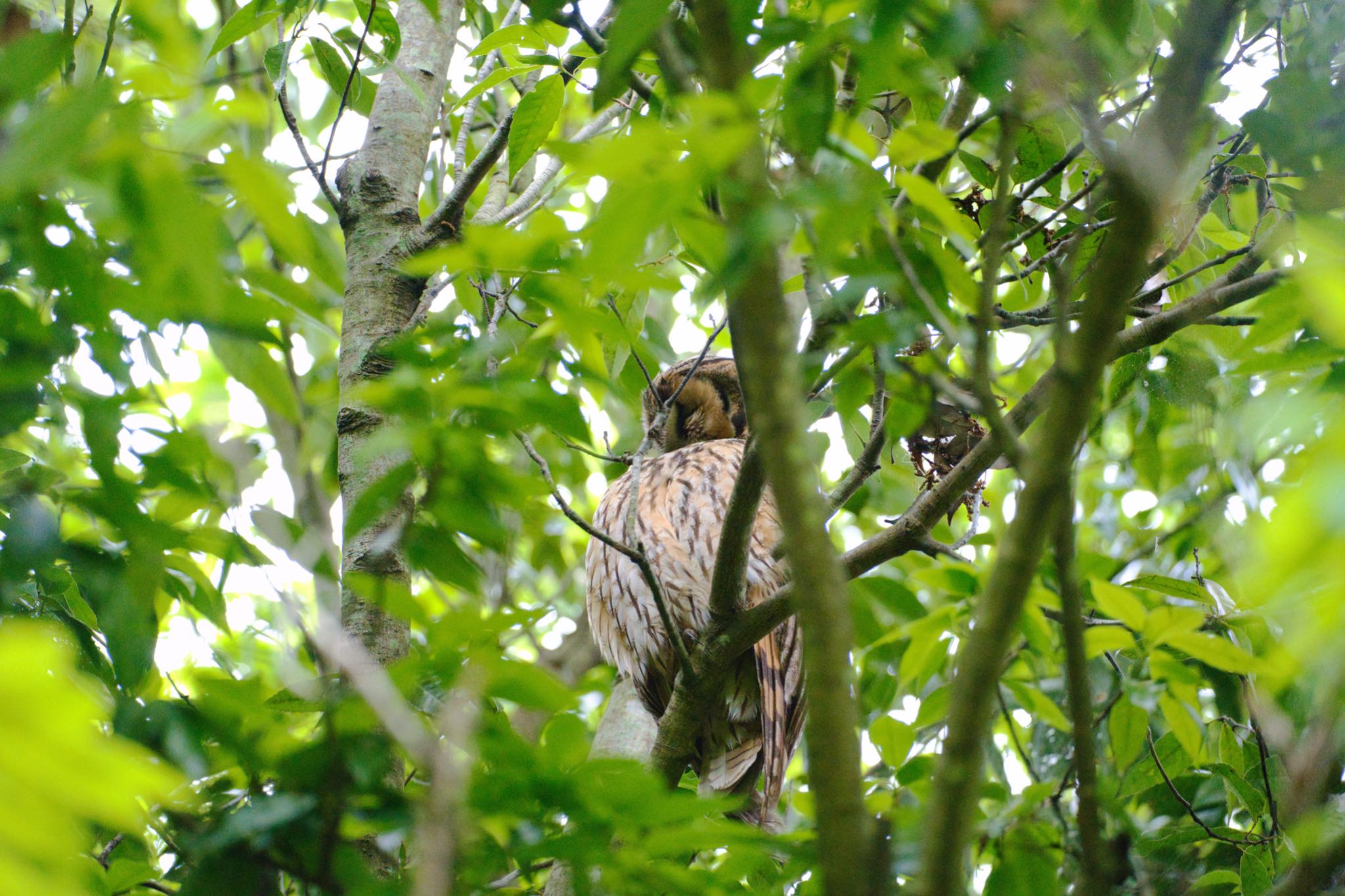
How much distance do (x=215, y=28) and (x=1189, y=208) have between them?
130 inches

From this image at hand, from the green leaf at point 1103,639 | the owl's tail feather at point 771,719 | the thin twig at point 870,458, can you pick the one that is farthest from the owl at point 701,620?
the green leaf at point 1103,639

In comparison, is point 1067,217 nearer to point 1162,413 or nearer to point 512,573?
point 1162,413

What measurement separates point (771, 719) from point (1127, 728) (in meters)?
1.56

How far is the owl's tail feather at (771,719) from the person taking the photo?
318 centimetres

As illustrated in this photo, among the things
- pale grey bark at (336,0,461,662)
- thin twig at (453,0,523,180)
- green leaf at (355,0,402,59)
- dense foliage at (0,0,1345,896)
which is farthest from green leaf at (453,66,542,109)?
thin twig at (453,0,523,180)

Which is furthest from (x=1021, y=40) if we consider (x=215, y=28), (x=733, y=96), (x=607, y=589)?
(x=215, y=28)

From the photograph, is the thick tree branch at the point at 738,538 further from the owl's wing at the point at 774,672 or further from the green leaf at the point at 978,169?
the owl's wing at the point at 774,672

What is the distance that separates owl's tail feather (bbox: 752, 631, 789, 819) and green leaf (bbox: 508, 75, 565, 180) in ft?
5.66

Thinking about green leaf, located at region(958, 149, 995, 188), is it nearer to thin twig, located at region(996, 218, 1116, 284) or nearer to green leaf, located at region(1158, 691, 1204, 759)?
thin twig, located at region(996, 218, 1116, 284)

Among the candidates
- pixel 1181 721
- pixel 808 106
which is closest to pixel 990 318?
pixel 808 106

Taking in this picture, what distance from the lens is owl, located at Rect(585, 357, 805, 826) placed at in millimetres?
3252

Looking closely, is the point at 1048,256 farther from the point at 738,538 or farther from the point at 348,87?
the point at 348,87

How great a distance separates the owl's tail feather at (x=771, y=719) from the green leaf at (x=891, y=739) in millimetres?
1460

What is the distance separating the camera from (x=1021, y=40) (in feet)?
4.73
